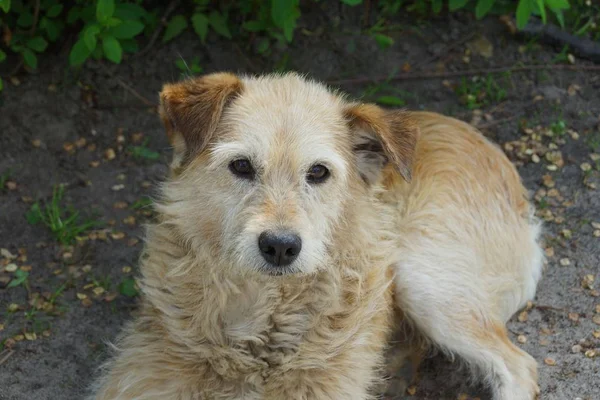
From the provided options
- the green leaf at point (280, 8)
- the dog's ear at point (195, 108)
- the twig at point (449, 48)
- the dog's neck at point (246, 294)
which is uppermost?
the dog's ear at point (195, 108)

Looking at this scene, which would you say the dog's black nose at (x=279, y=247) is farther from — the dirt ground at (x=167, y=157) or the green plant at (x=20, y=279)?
the green plant at (x=20, y=279)

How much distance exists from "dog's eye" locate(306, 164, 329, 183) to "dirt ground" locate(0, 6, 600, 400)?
1349 millimetres

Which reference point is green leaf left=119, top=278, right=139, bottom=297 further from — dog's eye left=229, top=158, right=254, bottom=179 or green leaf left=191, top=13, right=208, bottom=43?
green leaf left=191, top=13, right=208, bottom=43

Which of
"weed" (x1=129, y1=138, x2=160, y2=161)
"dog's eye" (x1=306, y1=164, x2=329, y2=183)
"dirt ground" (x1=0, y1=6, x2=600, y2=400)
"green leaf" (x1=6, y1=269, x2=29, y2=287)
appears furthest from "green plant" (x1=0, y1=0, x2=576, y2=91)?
"dog's eye" (x1=306, y1=164, x2=329, y2=183)

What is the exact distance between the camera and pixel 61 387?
472 cm

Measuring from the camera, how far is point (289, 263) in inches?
151

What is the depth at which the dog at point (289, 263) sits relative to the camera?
4016mm

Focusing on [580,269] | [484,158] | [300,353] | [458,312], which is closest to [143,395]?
[300,353]

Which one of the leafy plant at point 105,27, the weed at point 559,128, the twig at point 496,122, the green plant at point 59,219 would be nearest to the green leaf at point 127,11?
the leafy plant at point 105,27

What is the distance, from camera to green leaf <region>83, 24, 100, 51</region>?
5.25 meters

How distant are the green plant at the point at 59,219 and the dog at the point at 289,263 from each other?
103 centimetres

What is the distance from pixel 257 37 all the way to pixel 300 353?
9.72 ft

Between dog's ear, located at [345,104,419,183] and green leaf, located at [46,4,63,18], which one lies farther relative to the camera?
green leaf, located at [46,4,63,18]

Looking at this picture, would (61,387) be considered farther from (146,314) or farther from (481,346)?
(481,346)
